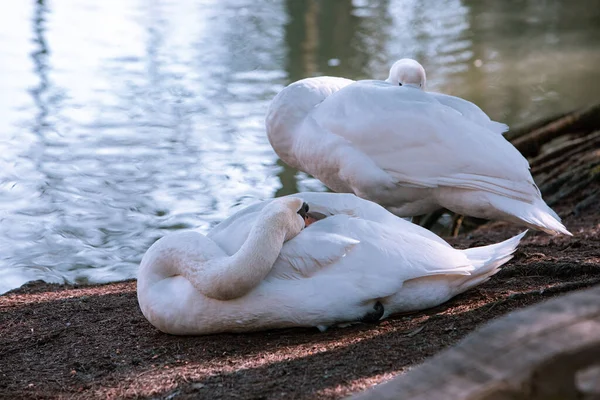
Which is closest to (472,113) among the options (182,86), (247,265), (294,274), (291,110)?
(291,110)

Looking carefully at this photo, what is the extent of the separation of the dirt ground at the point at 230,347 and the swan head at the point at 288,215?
Answer: 533mm

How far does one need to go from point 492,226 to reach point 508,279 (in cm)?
305

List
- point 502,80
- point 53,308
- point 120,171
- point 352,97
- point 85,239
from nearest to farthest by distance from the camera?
point 53,308, point 352,97, point 85,239, point 120,171, point 502,80

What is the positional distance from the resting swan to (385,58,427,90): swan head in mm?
527

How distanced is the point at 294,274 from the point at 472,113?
2211 millimetres

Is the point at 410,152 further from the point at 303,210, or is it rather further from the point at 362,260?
the point at 362,260

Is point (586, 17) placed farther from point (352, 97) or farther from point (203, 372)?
point (203, 372)

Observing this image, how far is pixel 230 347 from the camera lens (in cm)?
463

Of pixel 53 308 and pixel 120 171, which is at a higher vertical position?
pixel 53 308

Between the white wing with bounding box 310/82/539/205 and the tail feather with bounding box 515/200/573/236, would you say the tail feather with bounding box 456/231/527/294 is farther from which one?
the white wing with bounding box 310/82/539/205

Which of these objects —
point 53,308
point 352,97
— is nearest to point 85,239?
point 53,308

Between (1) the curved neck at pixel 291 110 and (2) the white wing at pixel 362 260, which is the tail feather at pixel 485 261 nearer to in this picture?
(2) the white wing at pixel 362 260

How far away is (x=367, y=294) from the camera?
461cm

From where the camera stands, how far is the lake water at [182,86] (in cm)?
862
